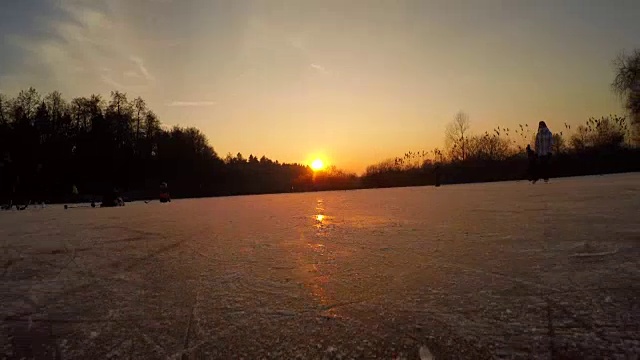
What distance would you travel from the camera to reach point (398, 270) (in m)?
1.96

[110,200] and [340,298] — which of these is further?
[110,200]

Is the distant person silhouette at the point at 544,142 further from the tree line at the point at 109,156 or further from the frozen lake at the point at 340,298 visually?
the tree line at the point at 109,156

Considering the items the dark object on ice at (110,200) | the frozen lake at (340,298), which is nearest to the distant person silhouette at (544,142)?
the frozen lake at (340,298)

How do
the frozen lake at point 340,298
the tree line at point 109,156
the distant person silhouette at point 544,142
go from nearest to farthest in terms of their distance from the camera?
the frozen lake at point 340,298
the distant person silhouette at point 544,142
the tree line at point 109,156

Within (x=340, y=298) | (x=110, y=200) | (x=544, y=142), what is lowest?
(x=340, y=298)

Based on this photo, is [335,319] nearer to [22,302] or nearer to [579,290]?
[579,290]

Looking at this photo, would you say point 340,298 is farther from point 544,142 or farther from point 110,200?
point 110,200

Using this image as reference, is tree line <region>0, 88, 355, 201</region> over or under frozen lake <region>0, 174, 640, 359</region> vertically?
over

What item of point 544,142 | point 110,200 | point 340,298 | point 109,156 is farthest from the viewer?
point 109,156

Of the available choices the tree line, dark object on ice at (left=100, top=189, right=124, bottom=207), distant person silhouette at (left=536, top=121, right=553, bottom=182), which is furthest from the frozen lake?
the tree line

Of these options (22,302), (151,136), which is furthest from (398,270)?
(151,136)

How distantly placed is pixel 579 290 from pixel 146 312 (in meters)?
1.64

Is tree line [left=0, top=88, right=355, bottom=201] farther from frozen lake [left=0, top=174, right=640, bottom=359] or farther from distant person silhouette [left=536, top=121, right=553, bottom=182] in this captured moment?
frozen lake [left=0, top=174, right=640, bottom=359]

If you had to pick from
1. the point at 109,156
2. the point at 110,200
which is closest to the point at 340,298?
the point at 110,200
